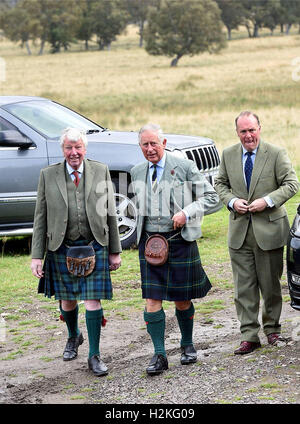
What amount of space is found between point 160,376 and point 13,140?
507 cm

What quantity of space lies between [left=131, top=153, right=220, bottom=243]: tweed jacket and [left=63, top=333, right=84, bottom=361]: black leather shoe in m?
1.13

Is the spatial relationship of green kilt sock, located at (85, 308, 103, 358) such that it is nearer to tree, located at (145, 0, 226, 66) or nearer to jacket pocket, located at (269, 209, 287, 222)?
jacket pocket, located at (269, 209, 287, 222)

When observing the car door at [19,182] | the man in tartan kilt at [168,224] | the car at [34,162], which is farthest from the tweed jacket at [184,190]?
the car door at [19,182]

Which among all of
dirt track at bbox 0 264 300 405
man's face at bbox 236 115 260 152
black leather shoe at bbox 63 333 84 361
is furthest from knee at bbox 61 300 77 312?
man's face at bbox 236 115 260 152

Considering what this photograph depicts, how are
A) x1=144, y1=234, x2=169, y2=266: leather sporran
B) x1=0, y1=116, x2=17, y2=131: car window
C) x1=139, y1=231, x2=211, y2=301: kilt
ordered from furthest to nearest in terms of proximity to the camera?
x1=0, y1=116, x2=17, y2=131: car window → x1=139, y1=231, x2=211, y2=301: kilt → x1=144, y1=234, x2=169, y2=266: leather sporran

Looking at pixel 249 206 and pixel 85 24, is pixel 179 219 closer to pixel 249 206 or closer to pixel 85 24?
pixel 249 206

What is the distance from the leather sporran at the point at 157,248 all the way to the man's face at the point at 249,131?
942 mm

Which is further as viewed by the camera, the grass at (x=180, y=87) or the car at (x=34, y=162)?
the grass at (x=180, y=87)

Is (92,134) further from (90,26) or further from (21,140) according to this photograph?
(90,26)

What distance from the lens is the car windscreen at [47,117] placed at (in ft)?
35.3

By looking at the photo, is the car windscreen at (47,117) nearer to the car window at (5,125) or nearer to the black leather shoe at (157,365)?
the car window at (5,125)

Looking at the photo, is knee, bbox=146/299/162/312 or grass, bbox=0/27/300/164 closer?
knee, bbox=146/299/162/312

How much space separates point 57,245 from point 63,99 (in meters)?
41.3

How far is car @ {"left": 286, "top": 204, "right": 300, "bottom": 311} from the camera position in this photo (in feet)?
19.7
